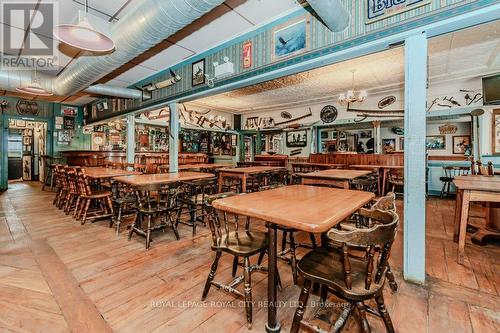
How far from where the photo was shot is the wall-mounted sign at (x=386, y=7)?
217cm

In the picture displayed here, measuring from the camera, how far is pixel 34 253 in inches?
112

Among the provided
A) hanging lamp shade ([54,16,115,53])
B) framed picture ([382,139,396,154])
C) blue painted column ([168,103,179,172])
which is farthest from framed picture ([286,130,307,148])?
hanging lamp shade ([54,16,115,53])

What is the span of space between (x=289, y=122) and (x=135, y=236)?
25.9ft

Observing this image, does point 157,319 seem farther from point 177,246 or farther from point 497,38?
point 497,38

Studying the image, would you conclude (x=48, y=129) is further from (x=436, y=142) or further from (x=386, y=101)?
(x=436, y=142)

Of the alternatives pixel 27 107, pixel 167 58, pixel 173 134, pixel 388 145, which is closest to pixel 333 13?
pixel 167 58

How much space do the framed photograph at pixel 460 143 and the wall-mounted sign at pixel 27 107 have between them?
49.0ft

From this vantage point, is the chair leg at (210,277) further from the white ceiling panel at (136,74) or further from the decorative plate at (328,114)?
the decorative plate at (328,114)

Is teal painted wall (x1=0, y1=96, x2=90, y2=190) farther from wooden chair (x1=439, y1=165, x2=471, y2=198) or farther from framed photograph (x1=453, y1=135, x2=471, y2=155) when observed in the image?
framed photograph (x1=453, y1=135, x2=471, y2=155)

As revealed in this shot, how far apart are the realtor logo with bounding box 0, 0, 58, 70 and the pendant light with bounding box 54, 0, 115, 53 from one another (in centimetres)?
108

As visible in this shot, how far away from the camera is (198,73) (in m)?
4.53

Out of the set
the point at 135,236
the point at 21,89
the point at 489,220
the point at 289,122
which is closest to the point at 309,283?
the point at 135,236

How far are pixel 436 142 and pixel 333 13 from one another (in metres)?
8.39

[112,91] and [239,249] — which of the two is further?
[112,91]
